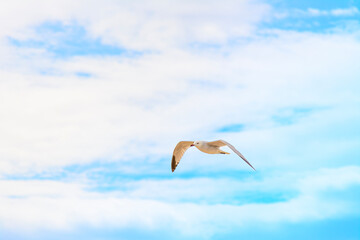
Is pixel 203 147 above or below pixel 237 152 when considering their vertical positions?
above

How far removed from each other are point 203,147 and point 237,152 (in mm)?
5926

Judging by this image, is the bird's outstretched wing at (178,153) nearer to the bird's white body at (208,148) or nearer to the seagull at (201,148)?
the seagull at (201,148)

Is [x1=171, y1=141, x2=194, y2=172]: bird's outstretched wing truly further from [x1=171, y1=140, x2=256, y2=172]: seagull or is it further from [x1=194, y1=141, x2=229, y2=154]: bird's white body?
[x1=194, y1=141, x2=229, y2=154]: bird's white body

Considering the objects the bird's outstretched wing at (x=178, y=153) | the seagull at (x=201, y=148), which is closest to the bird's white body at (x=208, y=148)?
the seagull at (x=201, y=148)

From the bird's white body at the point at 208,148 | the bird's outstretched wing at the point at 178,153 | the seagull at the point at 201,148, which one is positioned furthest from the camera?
the bird's outstretched wing at the point at 178,153

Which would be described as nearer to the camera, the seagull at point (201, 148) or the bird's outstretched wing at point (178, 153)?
the seagull at point (201, 148)

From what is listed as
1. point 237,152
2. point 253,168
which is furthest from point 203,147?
point 253,168

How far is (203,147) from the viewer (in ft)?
94.2

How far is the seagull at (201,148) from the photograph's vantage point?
2626 cm

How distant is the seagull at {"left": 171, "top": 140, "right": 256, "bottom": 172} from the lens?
1034 inches

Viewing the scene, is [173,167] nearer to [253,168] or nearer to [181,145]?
[181,145]

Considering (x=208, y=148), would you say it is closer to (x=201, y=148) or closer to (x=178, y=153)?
(x=201, y=148)

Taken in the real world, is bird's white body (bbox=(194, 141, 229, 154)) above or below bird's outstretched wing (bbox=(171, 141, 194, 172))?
below

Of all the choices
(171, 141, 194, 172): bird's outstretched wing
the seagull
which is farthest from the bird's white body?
(171, 141, 194, 172): bird's outstretched wing
